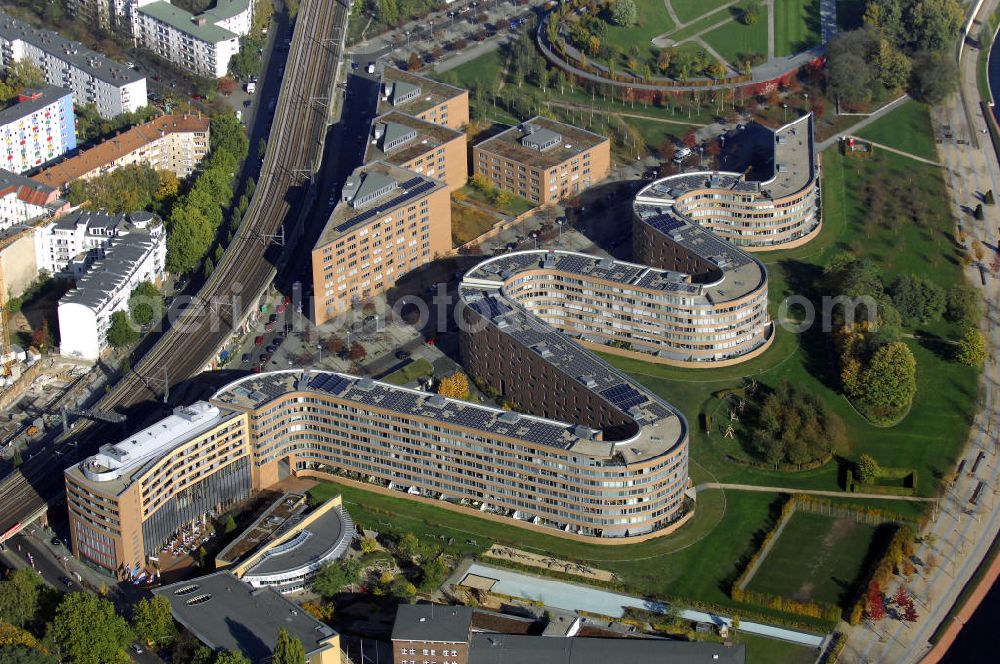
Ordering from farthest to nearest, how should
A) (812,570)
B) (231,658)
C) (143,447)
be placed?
(812,570) → (143,447) → (231,658)

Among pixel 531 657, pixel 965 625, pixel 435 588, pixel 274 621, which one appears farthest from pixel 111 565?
pixel 965 625

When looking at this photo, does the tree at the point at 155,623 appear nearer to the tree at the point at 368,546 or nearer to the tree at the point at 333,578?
the tree at the point at 333,578

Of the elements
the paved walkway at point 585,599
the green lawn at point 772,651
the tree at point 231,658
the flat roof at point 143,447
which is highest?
the flat roof at point 143,447

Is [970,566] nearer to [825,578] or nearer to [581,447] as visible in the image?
[825,578]

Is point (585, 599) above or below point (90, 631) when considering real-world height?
below

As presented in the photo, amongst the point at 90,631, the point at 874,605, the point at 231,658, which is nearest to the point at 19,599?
the point at 90,631

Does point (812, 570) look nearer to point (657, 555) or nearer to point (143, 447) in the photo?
point (657, 555)

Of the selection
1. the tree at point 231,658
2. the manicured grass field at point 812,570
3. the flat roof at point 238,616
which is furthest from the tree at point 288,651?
the manicured grass field at point 812,570
